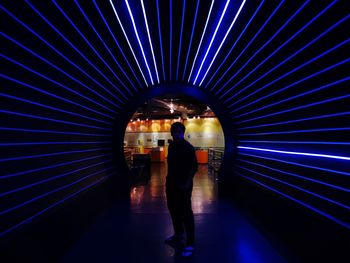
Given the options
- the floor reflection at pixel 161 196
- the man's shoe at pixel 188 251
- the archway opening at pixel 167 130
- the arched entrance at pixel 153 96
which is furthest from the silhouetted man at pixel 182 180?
the archway opening at pixel 167 130

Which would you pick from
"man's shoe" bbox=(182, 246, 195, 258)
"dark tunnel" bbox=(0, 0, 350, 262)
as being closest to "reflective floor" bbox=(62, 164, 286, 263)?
"man's shoe" bbox=(182, 246, 195, 258)

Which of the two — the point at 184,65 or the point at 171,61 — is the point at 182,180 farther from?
the point at 184,65

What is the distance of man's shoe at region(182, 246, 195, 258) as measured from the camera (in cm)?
264

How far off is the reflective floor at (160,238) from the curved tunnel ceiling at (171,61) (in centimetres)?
76

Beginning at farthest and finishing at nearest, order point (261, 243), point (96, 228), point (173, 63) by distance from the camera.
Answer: point (173, 63) → point (96, 228) → point (261, 243)

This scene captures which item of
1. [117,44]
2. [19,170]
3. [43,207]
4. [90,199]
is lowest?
[90,199]

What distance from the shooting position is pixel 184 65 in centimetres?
430

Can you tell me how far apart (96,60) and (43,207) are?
1994 millimetres

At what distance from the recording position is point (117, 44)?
2.98 m

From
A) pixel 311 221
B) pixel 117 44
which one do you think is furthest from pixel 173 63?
pixel 311 221

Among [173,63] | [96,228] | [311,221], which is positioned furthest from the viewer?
[173,63]

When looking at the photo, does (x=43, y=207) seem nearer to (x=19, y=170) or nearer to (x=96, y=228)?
(x=19, y=170)

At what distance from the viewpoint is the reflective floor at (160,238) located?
2.65 meters

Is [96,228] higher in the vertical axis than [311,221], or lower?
lower
